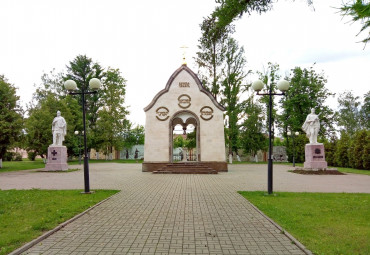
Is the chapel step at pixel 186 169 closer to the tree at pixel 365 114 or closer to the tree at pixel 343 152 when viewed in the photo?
the tree at pixel 343 152

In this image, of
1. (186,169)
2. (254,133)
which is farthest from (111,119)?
(186,169)

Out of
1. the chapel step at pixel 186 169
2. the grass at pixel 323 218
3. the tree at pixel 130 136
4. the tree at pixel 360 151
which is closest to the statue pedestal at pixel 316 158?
the chapel step at pixel 186 169

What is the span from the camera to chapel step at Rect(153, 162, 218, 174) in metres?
20.0

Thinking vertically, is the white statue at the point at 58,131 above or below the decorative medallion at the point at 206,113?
below

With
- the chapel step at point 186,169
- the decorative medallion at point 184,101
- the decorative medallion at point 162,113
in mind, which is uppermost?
the decorative medallion at point 184,101

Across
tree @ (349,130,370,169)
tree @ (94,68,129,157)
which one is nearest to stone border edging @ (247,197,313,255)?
tree @ (349,130,370,169)

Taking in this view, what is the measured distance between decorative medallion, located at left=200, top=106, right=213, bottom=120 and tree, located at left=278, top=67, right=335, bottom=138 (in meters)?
20.3

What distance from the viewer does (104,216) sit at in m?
7.19

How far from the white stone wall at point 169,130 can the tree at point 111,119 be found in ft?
69.7

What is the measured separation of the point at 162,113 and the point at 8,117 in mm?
13340

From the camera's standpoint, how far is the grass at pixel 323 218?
4.94m

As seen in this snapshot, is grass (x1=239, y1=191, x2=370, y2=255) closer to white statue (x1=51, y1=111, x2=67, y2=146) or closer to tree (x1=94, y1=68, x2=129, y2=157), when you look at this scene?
white statue (x1=51, y1=111, x2=67, y2=146)

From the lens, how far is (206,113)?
864 inches

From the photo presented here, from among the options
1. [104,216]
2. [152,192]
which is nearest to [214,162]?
[152,192]
